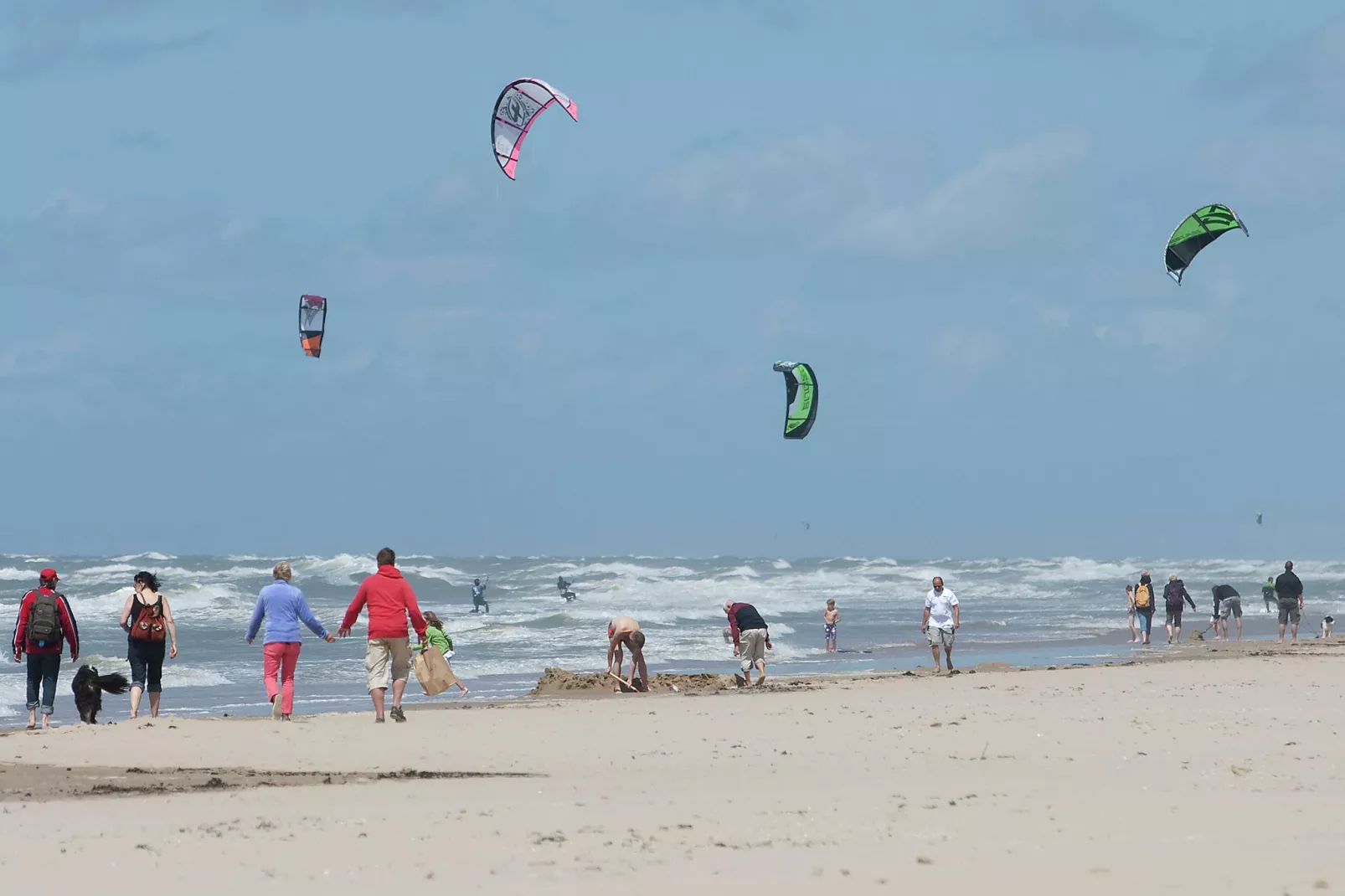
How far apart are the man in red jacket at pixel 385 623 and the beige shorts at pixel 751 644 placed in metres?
4.77

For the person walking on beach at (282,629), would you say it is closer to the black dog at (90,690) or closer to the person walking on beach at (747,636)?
the black dog at (90,690)

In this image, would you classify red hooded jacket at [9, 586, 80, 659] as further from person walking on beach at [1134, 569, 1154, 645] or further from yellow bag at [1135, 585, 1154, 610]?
yellow bag at [1135, 585, 1154, 610]

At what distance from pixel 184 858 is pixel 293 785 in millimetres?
2200

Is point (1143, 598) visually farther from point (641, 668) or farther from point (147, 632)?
point (147, 632)

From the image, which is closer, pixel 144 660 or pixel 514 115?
pixel 144 660

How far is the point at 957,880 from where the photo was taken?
15.7ft

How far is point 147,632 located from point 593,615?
2187 cm

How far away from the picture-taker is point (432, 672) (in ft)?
40.0

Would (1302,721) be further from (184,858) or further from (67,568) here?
(67,568)

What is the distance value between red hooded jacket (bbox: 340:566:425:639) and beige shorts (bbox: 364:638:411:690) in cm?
8

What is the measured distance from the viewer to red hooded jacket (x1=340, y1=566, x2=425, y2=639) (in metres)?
10.4

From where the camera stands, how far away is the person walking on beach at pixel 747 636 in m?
14.8

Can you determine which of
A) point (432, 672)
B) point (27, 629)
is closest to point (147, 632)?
point (27, 629)

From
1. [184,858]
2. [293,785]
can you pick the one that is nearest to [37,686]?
[293,785]
